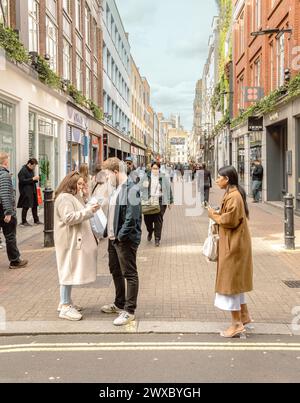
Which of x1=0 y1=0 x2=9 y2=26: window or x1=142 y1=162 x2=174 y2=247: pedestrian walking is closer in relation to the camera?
x1=142 y1=162 x2=174 y2=247: pedestrian walking

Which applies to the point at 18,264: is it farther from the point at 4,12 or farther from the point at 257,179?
the point at 257,179

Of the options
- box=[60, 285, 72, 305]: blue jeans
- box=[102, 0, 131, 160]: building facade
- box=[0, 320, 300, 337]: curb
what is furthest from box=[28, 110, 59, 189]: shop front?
box=[102, 0, 131, 160]: building facade

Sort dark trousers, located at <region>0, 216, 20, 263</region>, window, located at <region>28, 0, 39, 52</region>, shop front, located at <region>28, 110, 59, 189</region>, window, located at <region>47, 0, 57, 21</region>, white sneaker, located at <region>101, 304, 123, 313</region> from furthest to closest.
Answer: window, located at <region>47, 0, 57, 21</region>, shop front, located at <region>28, 110, 59, 189</region>, window, located at <region>28, 0, 39, 52</region>, dark trousers, located at <region>0, 216, 20, 263</region>, white sneaker, located at <region>101, 304, 123, 313</region>

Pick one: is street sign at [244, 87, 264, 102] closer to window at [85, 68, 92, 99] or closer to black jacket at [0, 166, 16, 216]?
window at [85, 68, 92, 99]

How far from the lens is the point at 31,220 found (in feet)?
51.7

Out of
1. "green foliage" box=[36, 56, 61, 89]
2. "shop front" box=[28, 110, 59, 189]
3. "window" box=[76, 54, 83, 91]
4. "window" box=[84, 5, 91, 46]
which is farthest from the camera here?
"window" box=[84, 5, 91, 46]

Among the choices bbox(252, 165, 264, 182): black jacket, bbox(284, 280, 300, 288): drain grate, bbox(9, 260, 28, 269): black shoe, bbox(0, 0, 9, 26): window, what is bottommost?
bbox(284, 280, 300, 288): drain grate

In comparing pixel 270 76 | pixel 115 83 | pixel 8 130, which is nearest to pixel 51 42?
pixel 8 130

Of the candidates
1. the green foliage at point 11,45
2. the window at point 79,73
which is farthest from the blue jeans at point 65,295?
the window at point 79,73

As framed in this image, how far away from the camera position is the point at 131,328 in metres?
5.70

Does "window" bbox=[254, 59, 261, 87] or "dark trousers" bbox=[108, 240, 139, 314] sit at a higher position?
"window" bbox=[254, 59, 261, 87]

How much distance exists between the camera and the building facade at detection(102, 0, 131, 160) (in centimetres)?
3809

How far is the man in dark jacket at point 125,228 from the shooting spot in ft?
19.0
